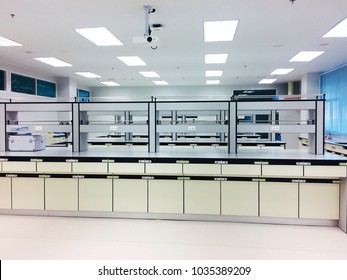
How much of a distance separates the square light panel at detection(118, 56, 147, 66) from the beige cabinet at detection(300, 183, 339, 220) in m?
5.43

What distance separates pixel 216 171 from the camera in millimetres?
3502

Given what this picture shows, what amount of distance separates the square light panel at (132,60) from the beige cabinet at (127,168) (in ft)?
14.4

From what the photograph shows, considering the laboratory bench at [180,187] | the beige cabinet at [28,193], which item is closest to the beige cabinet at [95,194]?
the laboratory bench at [180,187]

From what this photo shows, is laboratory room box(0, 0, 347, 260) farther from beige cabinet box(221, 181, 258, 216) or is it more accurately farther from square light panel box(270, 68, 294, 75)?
square light panel box(270, 68, 294, 75)

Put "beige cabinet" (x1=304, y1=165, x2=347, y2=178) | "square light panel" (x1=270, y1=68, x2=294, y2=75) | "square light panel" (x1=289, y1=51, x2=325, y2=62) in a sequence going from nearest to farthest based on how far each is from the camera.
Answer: "beige cabinet" (x1=304, y1=165, x2=347, y2=178), "square light panel" (x1=289, y1=51, x2=325, y2=62), "square light panel" (x1=270, y1=68, x2=294, y2=75)

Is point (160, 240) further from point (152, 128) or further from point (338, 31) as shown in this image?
point (338, 31)

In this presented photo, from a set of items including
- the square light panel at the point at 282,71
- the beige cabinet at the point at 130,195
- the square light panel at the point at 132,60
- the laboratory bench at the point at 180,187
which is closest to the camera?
the laboratory bench at the point at 180,187

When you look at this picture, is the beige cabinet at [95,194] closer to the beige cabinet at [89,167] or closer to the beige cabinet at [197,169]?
the beige cabinet at [89,167]

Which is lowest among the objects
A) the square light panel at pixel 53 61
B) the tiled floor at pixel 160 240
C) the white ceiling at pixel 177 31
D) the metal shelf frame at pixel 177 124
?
the tiled floor at pixel 160 240

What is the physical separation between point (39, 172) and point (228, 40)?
4341 mm

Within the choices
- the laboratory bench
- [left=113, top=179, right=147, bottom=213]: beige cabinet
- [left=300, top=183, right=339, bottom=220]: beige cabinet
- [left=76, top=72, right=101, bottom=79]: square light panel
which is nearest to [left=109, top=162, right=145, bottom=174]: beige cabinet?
the laboratory bench

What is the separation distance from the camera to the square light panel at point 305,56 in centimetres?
683

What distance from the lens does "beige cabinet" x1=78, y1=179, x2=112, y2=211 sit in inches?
146

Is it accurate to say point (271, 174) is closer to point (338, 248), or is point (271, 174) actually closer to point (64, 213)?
point (338, 248)
